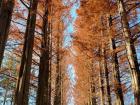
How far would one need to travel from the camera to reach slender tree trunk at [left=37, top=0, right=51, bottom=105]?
27.3 feet

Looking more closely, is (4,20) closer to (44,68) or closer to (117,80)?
(44,68)

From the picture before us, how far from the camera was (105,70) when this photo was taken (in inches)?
449

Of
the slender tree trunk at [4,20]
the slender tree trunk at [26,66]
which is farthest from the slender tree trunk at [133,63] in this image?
the slender tree trunk at [4,20]

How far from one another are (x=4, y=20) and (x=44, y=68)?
11.0 ft

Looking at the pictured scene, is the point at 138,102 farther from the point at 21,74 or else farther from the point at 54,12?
the point at 54,12

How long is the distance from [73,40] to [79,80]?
7.75 meters

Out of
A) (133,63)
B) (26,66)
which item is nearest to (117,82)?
(133,63)

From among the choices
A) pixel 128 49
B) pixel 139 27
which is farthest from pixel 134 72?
pixel 139 27

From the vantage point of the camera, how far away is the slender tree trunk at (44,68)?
8.31m

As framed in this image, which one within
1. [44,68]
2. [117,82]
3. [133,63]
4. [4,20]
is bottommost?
[133,63]

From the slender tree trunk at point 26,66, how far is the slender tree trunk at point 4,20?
1.27 metres

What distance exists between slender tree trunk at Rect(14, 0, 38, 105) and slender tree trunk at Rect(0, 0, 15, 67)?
50.1 inches

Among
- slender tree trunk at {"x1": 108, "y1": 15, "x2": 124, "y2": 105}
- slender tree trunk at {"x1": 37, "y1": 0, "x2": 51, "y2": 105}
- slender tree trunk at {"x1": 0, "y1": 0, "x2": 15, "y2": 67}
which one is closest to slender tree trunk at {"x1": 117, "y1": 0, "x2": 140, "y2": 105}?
slender tree trunk at {"x1": 108, "y1": 15, "x2": 124, "y2": 105}

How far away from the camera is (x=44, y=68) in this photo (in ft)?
28.9
